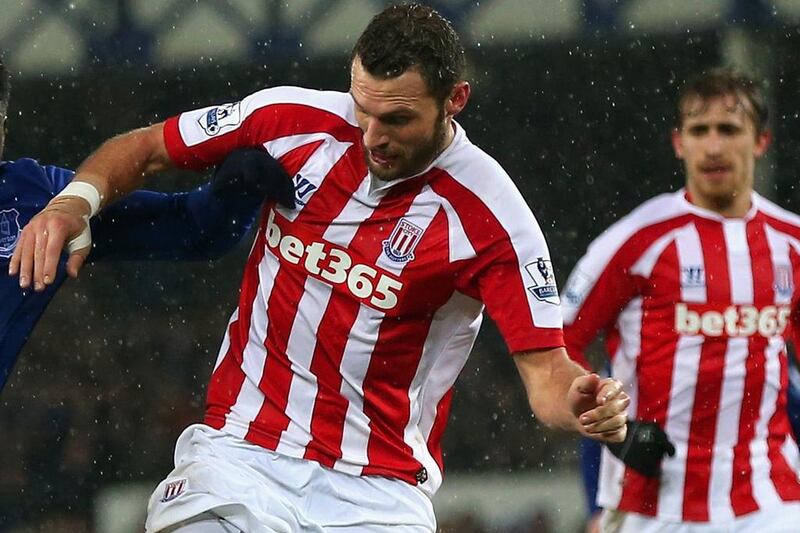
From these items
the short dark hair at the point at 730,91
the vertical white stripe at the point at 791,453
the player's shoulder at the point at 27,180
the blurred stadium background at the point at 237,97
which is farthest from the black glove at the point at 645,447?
the blurred stadium background at the point at 237,97

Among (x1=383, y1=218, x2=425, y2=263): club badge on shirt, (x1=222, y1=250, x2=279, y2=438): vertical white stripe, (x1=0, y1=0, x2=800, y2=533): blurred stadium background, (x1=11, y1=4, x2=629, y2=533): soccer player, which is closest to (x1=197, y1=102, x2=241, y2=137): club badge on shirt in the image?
(x1=11, y1=4, x2=629, y2=533): soccer player

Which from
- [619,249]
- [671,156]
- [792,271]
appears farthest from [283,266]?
[671,156]

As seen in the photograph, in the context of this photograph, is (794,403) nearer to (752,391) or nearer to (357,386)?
(752,391)

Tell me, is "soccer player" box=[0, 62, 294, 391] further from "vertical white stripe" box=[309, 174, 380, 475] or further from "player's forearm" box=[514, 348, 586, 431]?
"player's forearm" box=[514, 348, 586, 431]

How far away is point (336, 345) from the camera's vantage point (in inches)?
125

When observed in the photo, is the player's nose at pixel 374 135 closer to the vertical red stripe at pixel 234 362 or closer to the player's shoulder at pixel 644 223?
the vertical red stripe at pixel 234 362

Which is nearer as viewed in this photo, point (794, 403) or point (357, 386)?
point (357, 386)

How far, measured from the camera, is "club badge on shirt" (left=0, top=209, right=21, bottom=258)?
A: 330 cm

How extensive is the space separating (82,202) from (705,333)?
185cm

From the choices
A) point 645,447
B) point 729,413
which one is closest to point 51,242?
point 645,447

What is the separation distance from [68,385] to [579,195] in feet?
7.26

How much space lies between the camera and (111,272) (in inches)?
265

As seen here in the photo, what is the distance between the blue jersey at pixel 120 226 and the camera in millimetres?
3312

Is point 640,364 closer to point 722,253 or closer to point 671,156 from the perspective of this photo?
point 722,253
